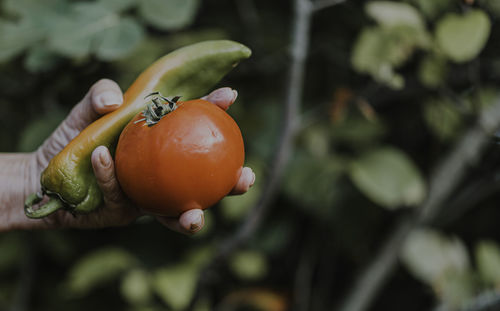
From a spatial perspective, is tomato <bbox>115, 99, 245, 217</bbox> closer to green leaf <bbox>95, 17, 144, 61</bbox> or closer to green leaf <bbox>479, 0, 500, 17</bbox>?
green leaf <bbox>95, 17, 144, 61</bbox>

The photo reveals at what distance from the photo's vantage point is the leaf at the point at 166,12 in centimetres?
128

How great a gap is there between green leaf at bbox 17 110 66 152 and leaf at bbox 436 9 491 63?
4.06 feet

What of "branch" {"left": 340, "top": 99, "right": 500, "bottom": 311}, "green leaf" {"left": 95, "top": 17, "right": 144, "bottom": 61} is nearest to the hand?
"green leaf" {"left": 95, "top": 17, "right": 144, "bottom": 61}

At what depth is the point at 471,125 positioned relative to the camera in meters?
1.75

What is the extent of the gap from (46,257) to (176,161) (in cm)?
167

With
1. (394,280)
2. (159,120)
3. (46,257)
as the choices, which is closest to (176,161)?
(159,120)

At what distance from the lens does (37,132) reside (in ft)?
4.94

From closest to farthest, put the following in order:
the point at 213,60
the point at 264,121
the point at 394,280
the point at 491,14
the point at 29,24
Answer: the point at 213,60
the point at 29,24
the point at 491,14
the point at 264,121
the point at 394,280

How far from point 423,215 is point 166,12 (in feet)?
4.21

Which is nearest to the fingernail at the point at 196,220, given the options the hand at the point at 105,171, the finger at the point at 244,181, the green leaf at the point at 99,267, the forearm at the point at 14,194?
the hand at the point at 105,171

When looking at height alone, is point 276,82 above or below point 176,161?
below

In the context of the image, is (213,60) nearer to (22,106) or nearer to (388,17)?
(388,17)

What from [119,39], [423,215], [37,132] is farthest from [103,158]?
[423,215]

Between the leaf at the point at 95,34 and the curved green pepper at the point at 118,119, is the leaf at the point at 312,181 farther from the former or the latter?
the curved green pepper at the point at 118,119
